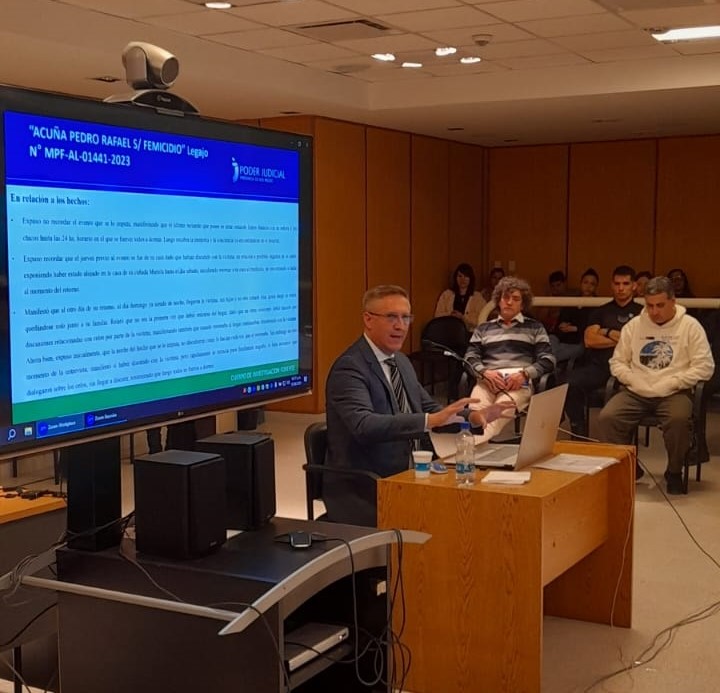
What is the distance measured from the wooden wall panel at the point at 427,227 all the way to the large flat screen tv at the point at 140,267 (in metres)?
7.90

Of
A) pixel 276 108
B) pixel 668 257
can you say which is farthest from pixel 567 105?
pixel 668 257

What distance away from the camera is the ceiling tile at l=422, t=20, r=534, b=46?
6477mm

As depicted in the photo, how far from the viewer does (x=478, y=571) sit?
3338 millimetres

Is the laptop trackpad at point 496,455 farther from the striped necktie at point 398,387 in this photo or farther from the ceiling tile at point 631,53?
the ceiling tile at point 631,53

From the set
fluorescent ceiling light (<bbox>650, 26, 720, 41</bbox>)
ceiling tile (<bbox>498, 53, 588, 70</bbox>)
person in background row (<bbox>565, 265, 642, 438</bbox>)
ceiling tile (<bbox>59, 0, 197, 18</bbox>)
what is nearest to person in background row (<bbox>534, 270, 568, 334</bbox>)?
person in background row (<bbox>565, 265, 642, 438</bbox>)

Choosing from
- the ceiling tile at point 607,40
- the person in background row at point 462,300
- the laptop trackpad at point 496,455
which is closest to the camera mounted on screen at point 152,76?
the laptop trackpad at point 496,455

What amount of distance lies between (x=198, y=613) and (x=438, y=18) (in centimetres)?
495

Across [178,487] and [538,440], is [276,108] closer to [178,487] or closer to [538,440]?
[538,440]

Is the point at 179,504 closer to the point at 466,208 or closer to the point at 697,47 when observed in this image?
the point at 697,47

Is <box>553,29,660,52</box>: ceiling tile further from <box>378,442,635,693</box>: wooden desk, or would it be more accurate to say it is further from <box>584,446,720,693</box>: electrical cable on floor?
<box>378,442,635,693</box>: wooden desk

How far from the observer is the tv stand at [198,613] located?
2031mm

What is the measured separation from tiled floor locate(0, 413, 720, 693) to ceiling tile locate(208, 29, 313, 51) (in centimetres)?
282

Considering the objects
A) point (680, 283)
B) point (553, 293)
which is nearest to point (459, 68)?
point (680, 283)

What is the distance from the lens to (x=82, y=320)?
6.56 ft
